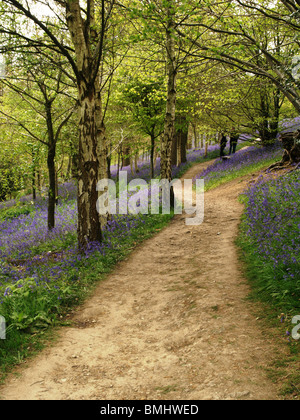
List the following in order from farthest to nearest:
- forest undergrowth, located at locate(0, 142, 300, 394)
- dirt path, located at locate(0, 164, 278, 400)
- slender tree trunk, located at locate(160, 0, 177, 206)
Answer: slender tree trunk, located at locate(160, 0, 177, 206), forest undergrowth, located at locate(0, 142, 300, 394), dirt path, located at locate(0, 164, 278, 400)

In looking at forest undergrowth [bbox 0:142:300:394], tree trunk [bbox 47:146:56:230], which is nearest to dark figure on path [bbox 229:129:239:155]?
forest undergrowth [bbox 0:142:300:394]

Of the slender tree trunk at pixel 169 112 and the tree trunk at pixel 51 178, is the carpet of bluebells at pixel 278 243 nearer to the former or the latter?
the slender tree trunk at pixel 169 112

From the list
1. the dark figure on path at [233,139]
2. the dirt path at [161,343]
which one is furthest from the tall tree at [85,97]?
the dark figure on path at [233,139]

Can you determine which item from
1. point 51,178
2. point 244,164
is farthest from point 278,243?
point 244,164

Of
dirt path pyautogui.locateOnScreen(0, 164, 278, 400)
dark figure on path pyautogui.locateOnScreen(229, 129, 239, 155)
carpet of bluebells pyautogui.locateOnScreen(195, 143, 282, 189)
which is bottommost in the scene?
dirt path pyautogui.locateOnScreen(0, 164, 278, 400)

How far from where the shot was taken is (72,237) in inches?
445

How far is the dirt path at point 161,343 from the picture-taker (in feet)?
12.8

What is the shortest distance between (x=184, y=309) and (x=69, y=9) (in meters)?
7.70

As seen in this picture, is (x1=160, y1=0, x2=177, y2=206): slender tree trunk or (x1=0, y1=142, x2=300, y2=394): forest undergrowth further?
(x1=160, y1=0, x2=177, y2=206): slender tree trunk

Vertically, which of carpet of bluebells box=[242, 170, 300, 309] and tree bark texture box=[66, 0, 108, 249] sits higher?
tree bark texture box=[66, 0, 108, 249]

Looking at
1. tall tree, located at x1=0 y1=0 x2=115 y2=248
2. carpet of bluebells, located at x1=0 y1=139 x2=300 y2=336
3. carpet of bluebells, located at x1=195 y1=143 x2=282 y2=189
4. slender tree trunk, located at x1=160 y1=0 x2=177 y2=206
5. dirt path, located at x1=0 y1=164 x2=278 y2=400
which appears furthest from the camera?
carpet of bluebells, located at x1=195 y1=143 x2=282 y2=189

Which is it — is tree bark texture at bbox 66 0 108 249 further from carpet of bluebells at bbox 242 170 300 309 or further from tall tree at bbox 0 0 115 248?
carpet of bluebells at bbox 242 170 300 309

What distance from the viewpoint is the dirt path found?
3.90m

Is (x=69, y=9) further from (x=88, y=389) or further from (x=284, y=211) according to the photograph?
(x=88, y=389)
